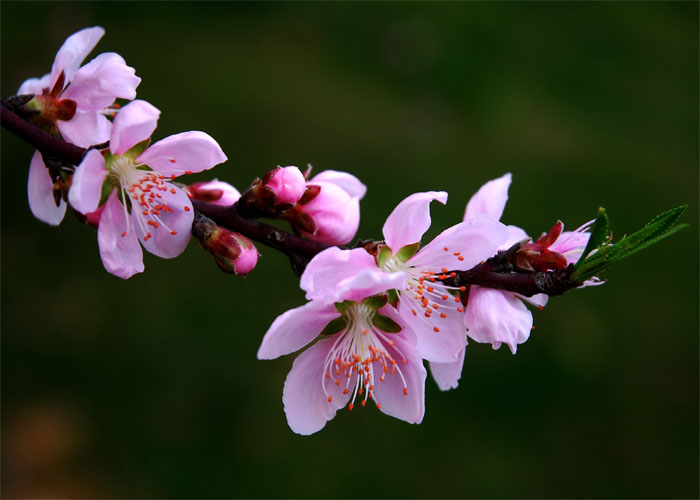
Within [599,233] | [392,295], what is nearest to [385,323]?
[392,295]

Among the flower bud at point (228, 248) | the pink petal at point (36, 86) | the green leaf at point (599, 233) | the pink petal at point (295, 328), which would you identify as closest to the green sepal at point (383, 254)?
the pink petal at point (295, 328)

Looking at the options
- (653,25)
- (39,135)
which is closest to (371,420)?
(39,135)

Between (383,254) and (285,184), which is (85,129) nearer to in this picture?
(285,184)

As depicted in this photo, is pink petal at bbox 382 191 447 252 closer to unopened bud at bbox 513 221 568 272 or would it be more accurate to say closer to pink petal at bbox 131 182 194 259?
unopened bud at bbox 513 221 568 272

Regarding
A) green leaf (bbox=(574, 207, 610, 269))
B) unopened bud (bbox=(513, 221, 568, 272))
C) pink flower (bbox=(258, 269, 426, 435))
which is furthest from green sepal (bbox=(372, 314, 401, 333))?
green leaf (bbox=(574, 207, 610, 269))

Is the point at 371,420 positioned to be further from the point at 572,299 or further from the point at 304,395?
the point at 304,395
